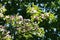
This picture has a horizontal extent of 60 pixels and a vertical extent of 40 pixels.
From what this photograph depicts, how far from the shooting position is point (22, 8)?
52.0 feet

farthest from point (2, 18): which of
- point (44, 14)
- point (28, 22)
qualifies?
point (44, 14)

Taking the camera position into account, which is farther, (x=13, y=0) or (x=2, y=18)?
(x=13, y=0)

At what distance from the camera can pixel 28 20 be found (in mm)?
14055

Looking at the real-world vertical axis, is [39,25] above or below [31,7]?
below

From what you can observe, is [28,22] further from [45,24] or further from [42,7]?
[42,7]

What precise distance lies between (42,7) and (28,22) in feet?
10.8

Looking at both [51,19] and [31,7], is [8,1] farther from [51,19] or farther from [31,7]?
[51,19]

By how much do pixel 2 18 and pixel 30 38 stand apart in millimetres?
1965

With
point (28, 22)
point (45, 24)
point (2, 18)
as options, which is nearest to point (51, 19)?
point (45, 24)

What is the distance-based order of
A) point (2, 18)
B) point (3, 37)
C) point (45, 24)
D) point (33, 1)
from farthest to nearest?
point (33, 1) < point (45, 24) < point (2, 18) < point (3, 37)

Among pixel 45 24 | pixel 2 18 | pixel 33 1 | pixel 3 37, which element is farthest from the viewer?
pixel 33 1

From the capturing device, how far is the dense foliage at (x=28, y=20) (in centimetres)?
1343

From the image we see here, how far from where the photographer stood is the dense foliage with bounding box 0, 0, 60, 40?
13430 mm

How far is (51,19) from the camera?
14922 mm
